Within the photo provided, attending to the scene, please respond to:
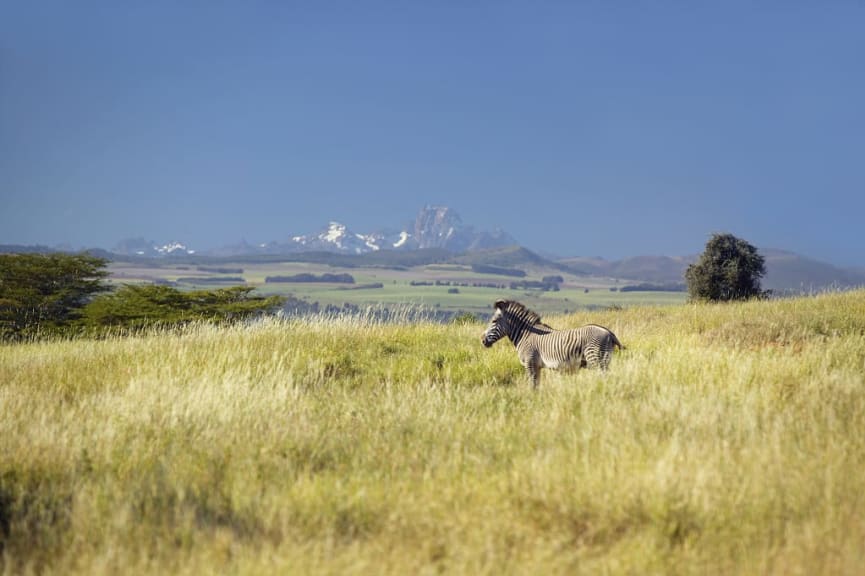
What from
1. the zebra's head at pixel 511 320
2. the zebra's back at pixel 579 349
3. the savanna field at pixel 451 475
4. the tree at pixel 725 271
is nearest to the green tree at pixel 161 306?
the tree at pixel 725 271

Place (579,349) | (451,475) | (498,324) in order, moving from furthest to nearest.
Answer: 1. (498,324)
2. (579,349)
3. (451,475)

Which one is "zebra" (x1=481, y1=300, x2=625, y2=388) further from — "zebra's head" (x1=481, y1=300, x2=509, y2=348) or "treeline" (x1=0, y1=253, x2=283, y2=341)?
"treeline" (x1=0, y1=253, x2=283, y2=341)

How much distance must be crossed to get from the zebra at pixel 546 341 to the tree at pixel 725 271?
90.8 ft

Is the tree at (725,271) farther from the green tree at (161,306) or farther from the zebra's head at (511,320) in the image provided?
the zebra's head at (511,320)

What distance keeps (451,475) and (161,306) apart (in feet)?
113

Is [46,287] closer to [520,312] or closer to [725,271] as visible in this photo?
[725,271]

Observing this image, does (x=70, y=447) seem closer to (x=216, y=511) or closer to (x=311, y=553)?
(x=216, y=511)

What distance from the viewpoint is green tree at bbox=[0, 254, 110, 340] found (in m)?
37.2

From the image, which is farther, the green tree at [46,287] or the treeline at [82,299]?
the green tree at [46,287]

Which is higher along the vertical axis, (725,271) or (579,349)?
(725,271)

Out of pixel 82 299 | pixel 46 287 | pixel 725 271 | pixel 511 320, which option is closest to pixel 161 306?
pixel 46 287

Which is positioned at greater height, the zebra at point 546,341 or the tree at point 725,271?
the tree at point 725,271

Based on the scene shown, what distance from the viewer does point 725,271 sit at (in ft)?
119

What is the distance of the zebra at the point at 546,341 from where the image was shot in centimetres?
1031
